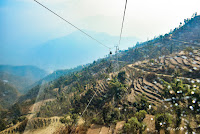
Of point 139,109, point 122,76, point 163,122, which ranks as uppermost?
point 122,76

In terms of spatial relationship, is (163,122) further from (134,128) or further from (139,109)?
(139,109)

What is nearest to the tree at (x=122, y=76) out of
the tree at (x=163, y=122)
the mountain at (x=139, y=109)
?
the mountain at (x=139, y=109)

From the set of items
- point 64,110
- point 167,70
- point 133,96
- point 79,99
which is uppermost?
point 167,70

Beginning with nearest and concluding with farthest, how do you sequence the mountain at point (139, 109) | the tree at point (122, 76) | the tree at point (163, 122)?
the tree at point (163, 122) → the mountain at point (139, 109) → the tree at point (122, 76)

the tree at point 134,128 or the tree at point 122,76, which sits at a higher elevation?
the tree at point 122,76

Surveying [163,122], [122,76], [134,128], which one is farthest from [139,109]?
[122,76]

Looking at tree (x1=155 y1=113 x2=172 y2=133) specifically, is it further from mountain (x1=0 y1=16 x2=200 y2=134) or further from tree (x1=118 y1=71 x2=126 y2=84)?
tree (x1=118 y1=71 x2=126 y2=84)

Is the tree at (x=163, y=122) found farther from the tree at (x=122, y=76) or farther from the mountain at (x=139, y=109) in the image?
the tree at (x=122, y=76)

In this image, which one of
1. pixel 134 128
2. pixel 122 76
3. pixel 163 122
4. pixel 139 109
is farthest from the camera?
pixel 122 76

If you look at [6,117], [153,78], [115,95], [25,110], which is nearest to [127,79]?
[153,78]

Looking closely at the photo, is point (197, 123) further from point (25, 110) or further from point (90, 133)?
point (25, 110)

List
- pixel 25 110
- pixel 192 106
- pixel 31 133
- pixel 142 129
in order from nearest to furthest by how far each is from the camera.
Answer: pixel 142 129
pixel 192 106
pixel 31 133
pixel 25 110
